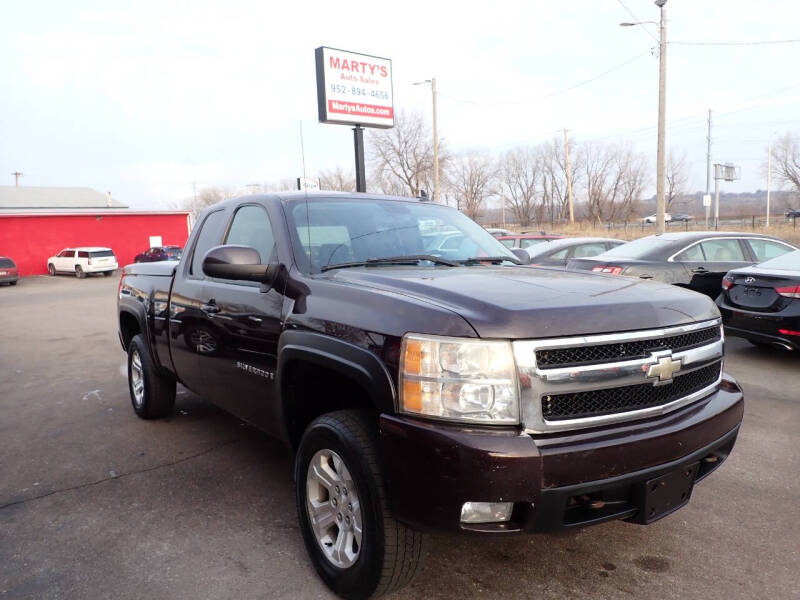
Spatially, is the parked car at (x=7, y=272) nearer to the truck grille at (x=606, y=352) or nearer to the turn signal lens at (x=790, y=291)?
the turn signal lens at (x=790, y=291)

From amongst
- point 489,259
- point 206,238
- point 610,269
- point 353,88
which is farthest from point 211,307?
point 353,88

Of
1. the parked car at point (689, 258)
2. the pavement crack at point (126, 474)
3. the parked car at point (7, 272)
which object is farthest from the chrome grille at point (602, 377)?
the parked car at point (7, 272)

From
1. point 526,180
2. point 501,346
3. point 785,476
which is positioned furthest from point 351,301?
point 526,180

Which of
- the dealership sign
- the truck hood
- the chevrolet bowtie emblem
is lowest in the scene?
the chevrolet bowtie emblem

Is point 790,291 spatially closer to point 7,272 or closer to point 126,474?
point 126,474

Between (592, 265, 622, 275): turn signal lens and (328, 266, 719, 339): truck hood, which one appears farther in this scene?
(592, 265, 622, 275): turn signal lens

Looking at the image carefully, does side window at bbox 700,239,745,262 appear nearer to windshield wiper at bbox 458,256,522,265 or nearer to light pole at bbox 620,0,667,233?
windshield wiper at bbox 458,256,522,265

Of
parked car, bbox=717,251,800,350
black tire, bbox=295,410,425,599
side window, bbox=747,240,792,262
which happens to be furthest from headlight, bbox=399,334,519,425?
side window, bbox=747,240,792,262

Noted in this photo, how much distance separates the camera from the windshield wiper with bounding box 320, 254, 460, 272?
3290 mm

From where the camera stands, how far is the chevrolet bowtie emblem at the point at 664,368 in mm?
2473

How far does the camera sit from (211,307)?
152 inches

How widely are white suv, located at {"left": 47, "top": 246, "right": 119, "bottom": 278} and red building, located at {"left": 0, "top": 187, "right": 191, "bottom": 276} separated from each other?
3653mm

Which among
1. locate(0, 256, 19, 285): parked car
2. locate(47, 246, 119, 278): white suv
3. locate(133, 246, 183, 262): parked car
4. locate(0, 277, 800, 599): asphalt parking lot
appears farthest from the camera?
locate(133, 246, 183, 262): parked car

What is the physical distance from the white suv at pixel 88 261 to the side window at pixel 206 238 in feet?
103
